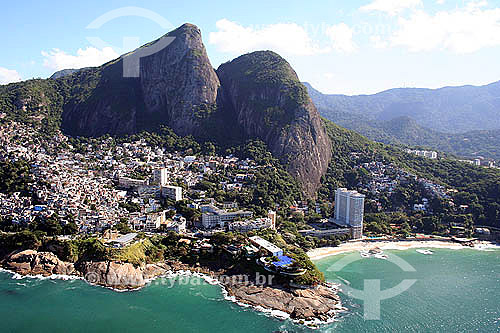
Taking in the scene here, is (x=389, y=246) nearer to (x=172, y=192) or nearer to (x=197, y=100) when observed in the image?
(x=172, y=192)

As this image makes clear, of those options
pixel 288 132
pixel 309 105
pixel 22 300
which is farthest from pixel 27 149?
pixel 309 105

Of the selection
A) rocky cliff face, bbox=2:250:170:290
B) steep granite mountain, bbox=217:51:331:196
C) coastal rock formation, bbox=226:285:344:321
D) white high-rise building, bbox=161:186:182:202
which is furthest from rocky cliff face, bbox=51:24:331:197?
rocky cliff face, bbox=2:250:170:290

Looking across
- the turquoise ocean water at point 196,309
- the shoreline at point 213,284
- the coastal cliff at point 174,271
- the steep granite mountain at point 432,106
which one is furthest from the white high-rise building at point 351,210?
the steep granite mountain at point 432,106

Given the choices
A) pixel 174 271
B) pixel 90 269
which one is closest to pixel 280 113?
pixel 174 271

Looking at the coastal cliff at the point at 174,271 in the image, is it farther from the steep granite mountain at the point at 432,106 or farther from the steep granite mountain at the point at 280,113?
the steep granite mountain at the point at 432,106

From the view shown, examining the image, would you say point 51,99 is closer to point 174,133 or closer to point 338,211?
point 174,133

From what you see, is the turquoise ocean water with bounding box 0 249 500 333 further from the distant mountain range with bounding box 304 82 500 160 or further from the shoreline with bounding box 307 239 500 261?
the distant mountain range with bounding box 304 82 500 160

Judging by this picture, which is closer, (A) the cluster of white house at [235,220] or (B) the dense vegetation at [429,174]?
(A) the cluster of white house at [235,220]
